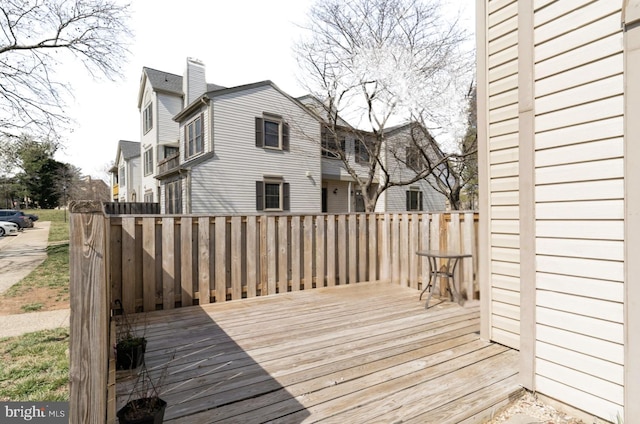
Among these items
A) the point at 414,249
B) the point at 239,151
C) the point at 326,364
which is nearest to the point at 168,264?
the point at 326,364

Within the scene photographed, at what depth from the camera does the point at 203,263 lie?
445cm

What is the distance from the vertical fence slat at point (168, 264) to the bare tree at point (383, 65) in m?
9.86

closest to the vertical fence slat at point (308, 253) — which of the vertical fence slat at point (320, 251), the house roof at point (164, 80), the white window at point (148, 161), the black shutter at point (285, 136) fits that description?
the vertical fence slat at point (320, 251)

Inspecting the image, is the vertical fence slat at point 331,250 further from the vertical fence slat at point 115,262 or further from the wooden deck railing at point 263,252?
the vertical fence slat at point 115,262

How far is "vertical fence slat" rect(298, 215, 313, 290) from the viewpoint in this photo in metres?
5.27

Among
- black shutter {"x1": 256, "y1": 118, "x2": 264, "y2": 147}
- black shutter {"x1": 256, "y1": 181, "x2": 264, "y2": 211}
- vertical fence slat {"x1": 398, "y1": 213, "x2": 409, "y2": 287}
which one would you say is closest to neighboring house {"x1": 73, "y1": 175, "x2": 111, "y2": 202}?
black shutter {"x1": 256, "y1": 181, "x2": 264, "y2": 211}

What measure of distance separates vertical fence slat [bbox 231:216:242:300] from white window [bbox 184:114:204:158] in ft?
34.0

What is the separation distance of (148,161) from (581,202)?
69.3 ft

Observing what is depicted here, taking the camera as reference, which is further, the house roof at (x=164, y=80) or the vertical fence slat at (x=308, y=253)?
the house roof at (x=164, y=80)

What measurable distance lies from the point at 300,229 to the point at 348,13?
9.76 meters

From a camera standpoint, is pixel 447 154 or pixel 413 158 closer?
pixel 447 154

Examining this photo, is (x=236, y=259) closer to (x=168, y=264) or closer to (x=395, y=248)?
(x=168, y=264)

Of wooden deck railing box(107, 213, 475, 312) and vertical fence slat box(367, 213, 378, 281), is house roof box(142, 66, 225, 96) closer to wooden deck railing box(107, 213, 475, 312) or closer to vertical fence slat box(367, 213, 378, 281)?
vertical fence slat box(367, 213, 378, 281)

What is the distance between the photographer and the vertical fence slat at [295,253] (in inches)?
202
